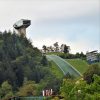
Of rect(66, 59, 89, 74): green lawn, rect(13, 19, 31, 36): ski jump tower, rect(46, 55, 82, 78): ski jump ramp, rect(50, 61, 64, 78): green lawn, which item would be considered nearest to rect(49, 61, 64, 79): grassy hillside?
rect(50, 61, 64, 78): green lawn

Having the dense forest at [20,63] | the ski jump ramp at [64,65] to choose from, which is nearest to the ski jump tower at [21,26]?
the ski jump ramp at [64,65]

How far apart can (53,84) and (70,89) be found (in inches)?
1813

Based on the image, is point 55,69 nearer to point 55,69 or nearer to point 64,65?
point 55,69

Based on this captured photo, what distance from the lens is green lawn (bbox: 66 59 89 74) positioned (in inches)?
5740

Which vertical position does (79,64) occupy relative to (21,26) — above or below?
below

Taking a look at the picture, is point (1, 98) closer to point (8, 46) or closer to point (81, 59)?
point (8, 46)

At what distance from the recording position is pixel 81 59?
161750mm

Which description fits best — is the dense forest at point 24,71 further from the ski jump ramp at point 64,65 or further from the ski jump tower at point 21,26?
the ski jump tower at point 21,26

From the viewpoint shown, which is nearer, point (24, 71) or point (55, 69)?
point (24, 71)

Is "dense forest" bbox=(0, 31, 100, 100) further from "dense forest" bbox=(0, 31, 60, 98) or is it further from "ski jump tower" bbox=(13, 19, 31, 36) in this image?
"ski jump tower" bbox=(13, 19, 31, 36)

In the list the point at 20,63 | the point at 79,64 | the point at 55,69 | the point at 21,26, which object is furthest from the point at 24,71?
the point at 21,26

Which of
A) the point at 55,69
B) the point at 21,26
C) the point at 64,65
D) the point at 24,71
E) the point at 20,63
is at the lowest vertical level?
the point at 24,71

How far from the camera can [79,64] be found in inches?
6024

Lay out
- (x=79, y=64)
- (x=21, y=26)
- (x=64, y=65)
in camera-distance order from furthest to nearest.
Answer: (x=21, y=26)
(x=64, y=65)
(x=79, y=64)
